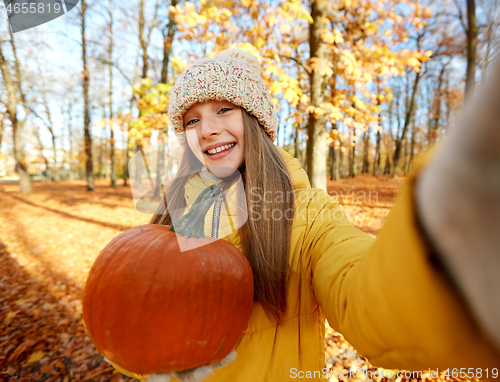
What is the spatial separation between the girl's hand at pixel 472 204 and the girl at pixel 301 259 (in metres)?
0.01

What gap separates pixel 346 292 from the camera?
2.24 feet

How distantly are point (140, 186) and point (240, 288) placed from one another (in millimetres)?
729

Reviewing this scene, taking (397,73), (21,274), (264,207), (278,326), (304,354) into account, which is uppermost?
(397,73)

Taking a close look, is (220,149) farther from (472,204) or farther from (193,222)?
(472,204)

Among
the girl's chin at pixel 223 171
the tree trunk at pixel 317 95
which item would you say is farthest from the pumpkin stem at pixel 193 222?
the tree trunk at pixel 317 95

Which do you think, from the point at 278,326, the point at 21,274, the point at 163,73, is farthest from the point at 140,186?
the point at 163,73

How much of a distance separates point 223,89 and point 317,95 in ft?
11.7

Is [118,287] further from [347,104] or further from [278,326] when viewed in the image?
[347,104]

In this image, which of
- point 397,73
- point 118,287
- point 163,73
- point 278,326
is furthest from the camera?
point 163,73

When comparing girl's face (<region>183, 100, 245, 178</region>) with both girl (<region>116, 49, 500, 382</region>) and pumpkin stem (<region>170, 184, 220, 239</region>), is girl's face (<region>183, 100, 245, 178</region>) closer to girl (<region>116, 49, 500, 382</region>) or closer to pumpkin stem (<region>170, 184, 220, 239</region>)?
girl (<region>116, 49, 500, 382</region>)

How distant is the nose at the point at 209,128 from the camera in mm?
1450

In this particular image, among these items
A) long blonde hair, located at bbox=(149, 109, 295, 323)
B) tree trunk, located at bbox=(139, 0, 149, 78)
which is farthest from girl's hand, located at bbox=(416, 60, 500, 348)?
tree trunk, located at bbox=(139, 0, 149, 78)

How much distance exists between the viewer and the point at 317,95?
4.51 m

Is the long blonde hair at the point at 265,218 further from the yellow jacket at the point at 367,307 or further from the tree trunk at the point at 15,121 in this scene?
the tree trunk at the point at 15,121
